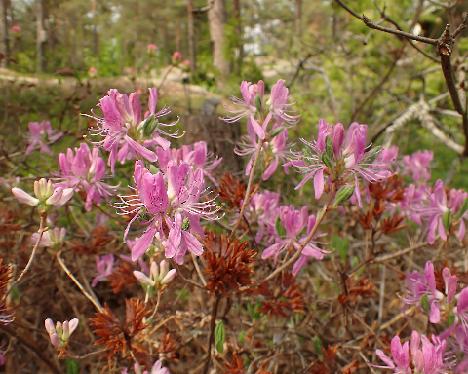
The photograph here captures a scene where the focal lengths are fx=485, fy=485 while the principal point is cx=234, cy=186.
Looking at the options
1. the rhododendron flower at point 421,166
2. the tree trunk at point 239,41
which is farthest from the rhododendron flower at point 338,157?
the tree trunk at point 239,41

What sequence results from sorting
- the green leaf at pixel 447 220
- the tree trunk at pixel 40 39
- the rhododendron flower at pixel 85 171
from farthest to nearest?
the tree trunk at pixel 40 39
the green leaf at pixel 447 220
the rhododendron flower at pixel 85 171

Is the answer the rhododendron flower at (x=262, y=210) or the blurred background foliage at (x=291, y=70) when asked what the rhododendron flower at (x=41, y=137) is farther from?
the rhododendron flower at (x=262, y=210)

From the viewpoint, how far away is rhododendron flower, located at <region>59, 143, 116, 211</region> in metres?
1.57

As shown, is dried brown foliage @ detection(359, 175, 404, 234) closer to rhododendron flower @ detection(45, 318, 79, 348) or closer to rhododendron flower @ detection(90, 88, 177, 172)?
rhododendron flower @ detection(90, 88, 177, 172)

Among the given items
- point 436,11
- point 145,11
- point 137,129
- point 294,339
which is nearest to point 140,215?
point 137,129

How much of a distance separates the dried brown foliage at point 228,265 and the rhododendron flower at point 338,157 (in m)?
0.24

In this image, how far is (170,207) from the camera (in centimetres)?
119

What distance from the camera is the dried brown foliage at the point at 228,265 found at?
1329mm

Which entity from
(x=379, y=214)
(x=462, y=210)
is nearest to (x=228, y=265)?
(x=379, y=214)

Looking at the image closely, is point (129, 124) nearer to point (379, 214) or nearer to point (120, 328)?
point (120, 328)

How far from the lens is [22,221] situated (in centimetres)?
287

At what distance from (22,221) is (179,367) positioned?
1314 millimetres

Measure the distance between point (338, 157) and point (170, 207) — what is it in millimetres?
462

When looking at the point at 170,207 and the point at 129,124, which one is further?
the point at 129,124
